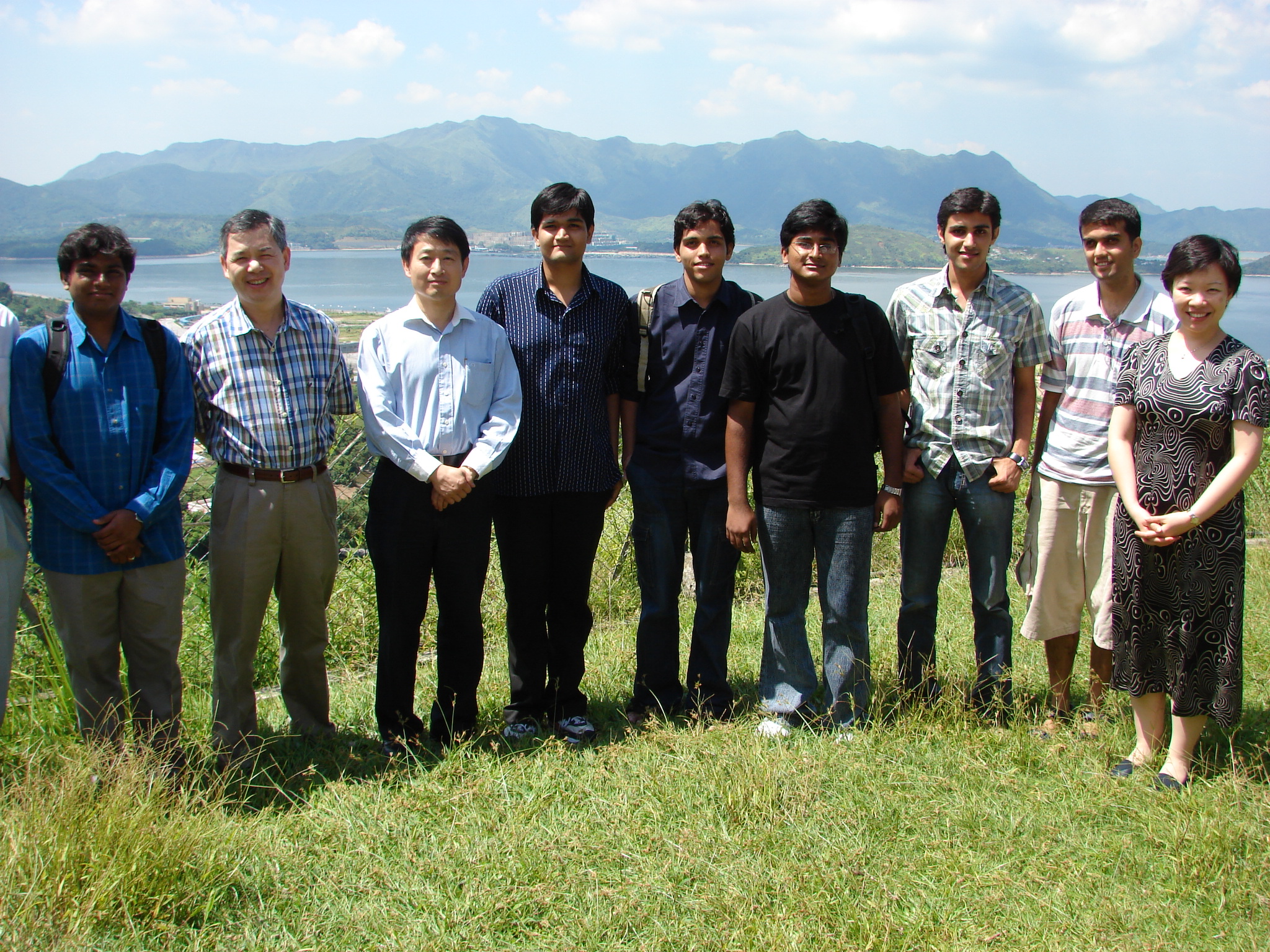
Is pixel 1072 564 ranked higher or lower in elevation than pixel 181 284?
lower

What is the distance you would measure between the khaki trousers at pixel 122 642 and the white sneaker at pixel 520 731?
1315mm

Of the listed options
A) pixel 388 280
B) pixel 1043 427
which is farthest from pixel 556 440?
pixel 388 280

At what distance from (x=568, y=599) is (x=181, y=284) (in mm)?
63422

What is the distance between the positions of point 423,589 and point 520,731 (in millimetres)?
771

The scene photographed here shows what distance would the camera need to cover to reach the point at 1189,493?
3205mm

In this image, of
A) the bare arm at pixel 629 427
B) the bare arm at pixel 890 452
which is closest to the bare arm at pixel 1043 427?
the bare arm at pixel 890 452

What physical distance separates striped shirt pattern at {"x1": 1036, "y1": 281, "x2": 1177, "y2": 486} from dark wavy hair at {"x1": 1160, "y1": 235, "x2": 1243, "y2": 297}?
0.38m

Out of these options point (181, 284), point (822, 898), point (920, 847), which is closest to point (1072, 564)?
point (920, 847)

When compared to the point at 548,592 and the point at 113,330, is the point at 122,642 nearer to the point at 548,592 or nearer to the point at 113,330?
the point at 113,330

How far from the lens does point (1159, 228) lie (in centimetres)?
14425

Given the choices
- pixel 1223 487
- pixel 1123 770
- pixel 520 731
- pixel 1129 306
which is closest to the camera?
pixel 1223 487

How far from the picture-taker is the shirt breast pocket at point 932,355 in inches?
147

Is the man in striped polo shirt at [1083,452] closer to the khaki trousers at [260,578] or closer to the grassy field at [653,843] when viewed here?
the grassy field at [653,843]

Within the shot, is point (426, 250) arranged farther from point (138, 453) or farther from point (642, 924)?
point (642, 924)
